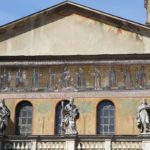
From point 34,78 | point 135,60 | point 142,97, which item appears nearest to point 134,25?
point 135,60

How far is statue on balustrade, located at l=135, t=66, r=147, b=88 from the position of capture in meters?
25.2

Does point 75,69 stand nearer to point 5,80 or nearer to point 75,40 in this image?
point 75,40

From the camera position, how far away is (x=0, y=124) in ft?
75.7

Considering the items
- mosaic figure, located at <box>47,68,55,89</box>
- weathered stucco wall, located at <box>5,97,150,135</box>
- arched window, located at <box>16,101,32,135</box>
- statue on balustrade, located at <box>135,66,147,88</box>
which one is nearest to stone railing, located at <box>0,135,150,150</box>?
weathered stucco wall, located at <box>5,97,150,135</box>

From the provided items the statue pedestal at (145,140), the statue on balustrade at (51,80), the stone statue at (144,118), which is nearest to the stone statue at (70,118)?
the stone statue at (144,118)

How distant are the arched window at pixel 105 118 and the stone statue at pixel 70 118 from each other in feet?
7.14

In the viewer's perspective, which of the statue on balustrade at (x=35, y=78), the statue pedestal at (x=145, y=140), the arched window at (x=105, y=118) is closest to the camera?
the statue pedestal at (x=145, y=140)

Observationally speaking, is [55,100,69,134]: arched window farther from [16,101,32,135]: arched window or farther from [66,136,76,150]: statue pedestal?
[66,136,76,150]: statue pedestal

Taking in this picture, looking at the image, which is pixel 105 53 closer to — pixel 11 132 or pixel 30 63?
pixel 30 63

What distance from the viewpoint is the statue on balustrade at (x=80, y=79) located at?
2553 cm

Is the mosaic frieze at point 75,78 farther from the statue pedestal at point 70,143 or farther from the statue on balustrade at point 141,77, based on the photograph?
the statue pedestal at point 70,143

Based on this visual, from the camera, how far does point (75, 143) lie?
2222 cm

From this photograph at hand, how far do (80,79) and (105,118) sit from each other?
1.97m

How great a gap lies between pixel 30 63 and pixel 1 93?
1806 mm
